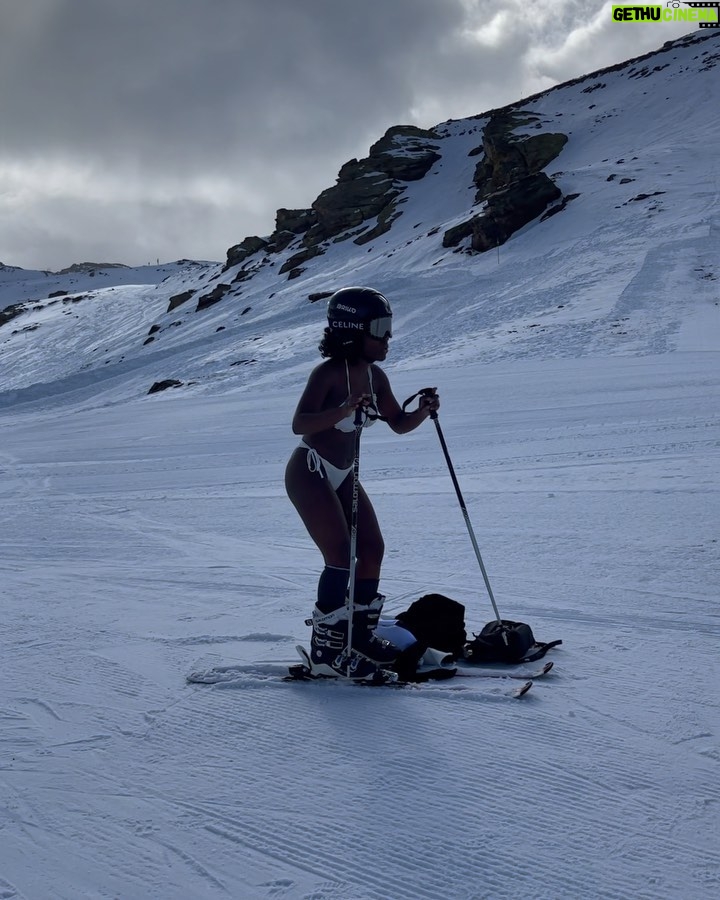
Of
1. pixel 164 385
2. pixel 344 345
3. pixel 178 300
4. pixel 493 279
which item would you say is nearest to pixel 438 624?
pixel 344 345

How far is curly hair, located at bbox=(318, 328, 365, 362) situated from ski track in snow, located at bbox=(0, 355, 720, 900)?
1674 mm

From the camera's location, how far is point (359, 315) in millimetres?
3936

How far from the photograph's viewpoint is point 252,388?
20.6 m

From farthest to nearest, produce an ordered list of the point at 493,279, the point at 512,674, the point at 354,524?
the point at 493,279
the point at 512,674
the point at 354,524

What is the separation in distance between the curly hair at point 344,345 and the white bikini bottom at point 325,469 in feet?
1.61

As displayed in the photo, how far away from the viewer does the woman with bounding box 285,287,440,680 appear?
3.89 m

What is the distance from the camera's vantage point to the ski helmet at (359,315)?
12.9ft

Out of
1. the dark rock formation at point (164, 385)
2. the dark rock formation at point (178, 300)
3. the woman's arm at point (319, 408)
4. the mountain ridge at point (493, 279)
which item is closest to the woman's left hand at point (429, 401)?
the woman's arm at point (319, 408)

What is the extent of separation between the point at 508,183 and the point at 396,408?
4364cm

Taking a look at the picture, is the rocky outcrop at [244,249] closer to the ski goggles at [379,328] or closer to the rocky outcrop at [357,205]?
the rocky outcrop at [357,205]

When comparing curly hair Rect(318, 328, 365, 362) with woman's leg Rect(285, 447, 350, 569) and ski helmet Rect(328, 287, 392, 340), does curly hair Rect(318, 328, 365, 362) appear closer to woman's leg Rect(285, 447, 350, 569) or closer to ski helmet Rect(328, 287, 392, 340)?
ski helmet Rect(328, 287, 392, 340)

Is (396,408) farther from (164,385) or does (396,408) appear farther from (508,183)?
(508,183)

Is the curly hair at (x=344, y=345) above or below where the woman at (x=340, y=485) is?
above

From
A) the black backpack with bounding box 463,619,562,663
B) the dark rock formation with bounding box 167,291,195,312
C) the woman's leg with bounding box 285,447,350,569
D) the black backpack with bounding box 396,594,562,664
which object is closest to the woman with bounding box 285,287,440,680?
the woman's leg with bounding box 285,447,350,569
